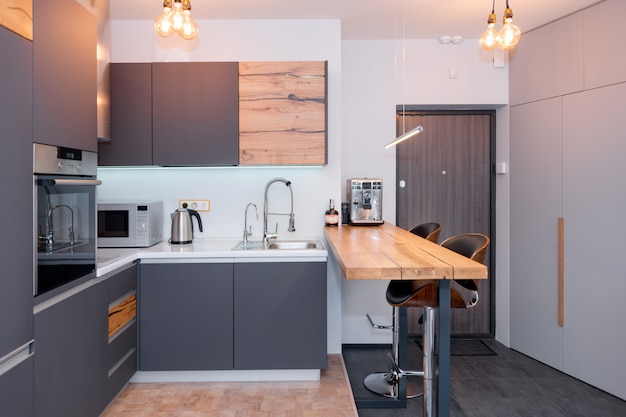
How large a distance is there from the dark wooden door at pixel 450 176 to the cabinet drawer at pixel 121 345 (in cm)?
230

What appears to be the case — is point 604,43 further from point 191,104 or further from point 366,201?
point 191,104

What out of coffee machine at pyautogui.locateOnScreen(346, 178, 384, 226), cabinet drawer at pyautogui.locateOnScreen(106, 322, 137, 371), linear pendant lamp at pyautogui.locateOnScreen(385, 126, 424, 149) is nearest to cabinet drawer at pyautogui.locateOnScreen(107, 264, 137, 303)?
cabinet drawer at pyautogui.locateOnScreen(106, 322, 137, 371)

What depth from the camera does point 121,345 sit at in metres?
2.61

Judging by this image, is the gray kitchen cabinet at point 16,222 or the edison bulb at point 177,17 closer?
the gray kitchen cabinet at point 16,222

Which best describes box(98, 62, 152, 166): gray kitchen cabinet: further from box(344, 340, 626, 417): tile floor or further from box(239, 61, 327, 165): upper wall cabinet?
box(344, 340, 626, 417): tile floor

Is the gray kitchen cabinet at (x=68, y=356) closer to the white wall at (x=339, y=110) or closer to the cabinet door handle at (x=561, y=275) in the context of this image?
the white wall at (x=339, y=110)

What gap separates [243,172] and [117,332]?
1447 mm

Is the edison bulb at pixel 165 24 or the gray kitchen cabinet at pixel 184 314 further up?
the edison bulb at pixel 165 24

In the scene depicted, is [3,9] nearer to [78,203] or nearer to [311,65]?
[78,203]

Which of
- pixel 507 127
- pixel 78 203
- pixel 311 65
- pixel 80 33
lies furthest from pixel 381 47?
pixel 78 203

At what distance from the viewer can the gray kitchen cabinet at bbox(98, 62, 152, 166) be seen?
3070 millimetres

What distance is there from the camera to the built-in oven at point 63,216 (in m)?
1.76

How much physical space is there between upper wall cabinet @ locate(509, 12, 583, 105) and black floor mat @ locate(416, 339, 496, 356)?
2060mm

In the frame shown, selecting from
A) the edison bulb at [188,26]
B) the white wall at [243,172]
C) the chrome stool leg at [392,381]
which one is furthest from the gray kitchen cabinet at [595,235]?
the edison bulb at [188,26]
